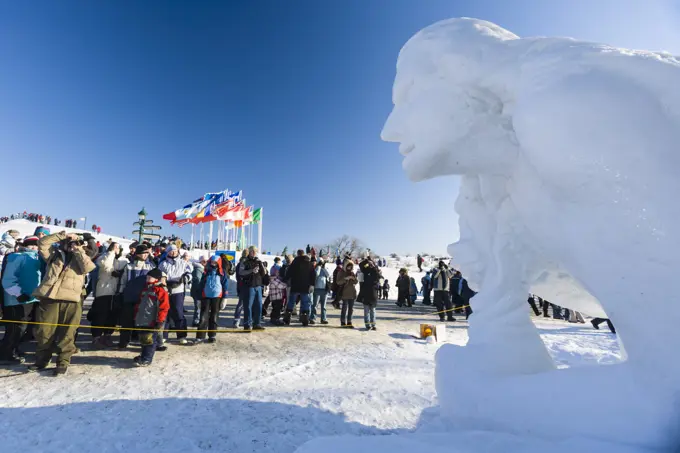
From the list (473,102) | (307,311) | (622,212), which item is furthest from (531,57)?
(307,311)

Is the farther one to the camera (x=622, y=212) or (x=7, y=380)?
(x=7, y=380)

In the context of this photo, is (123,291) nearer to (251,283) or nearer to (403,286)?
(251,283)

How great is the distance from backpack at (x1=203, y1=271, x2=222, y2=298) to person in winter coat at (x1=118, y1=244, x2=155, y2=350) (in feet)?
3.20

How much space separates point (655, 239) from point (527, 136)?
0.85m

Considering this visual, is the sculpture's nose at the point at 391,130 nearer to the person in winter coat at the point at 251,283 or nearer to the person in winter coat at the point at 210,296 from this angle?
the person in winter coat at the point at 210,296

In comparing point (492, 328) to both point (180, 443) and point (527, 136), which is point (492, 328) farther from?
point (180, 443)

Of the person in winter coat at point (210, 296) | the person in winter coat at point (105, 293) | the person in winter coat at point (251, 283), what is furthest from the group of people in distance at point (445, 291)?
the person in winter coat at point (105, 293)

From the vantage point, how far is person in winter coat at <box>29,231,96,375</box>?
4.20 metres

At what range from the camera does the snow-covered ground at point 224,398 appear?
2.91 m

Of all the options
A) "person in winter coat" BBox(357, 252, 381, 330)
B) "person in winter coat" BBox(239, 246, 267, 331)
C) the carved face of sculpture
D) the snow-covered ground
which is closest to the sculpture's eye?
the carved face of sculpture

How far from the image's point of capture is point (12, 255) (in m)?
4.55

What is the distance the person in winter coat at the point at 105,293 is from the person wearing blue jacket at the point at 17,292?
936 millimetres

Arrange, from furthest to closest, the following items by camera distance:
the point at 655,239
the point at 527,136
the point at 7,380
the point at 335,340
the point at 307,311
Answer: the point at 307,311, the point at 335,340, the point at 7,380, the point at 527,136, the point at 655,239

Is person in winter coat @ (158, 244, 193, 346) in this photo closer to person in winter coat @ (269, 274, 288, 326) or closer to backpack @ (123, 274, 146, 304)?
backpack @ (123, 274, 146, 304)
